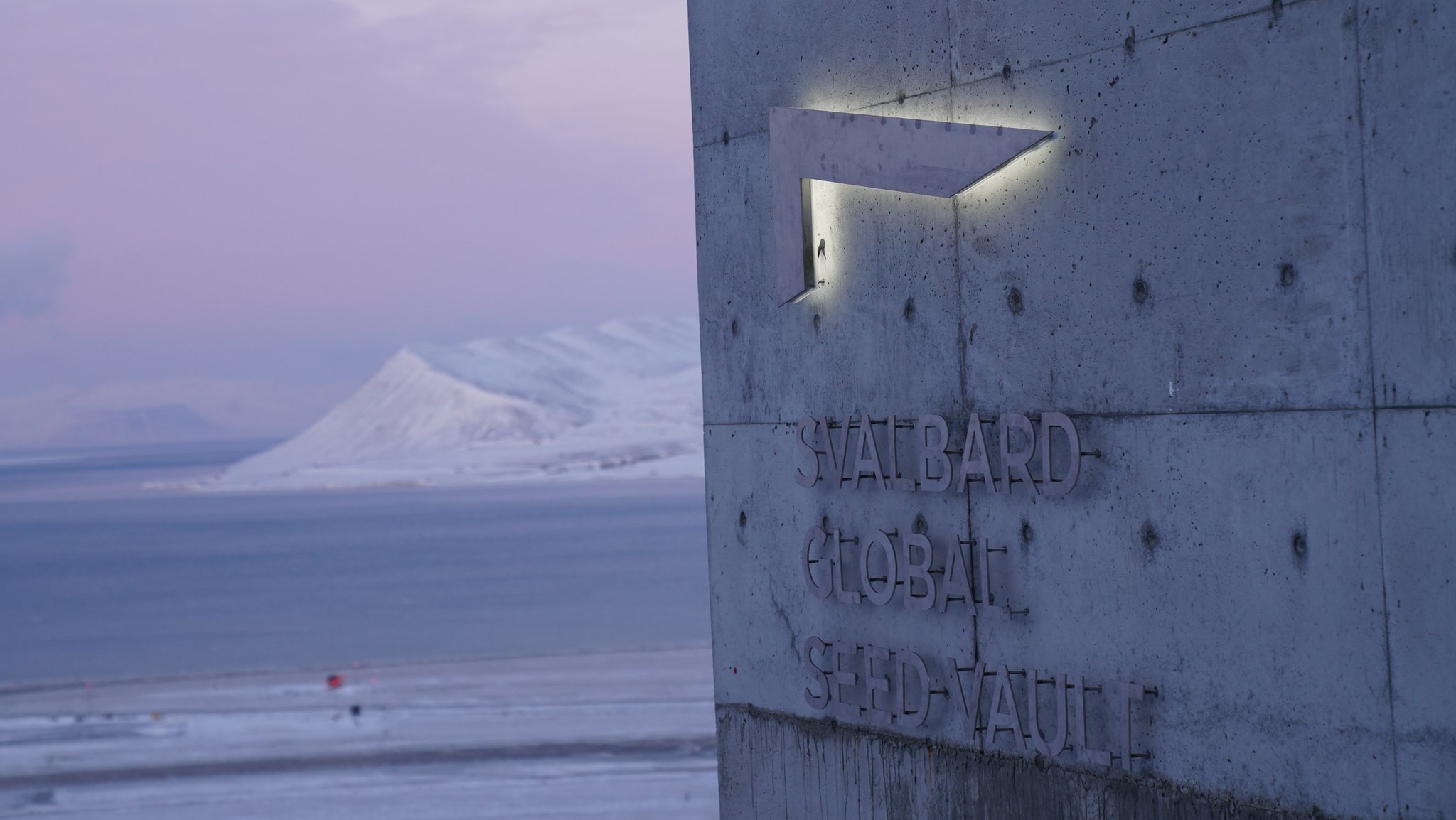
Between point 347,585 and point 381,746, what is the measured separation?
3664cm

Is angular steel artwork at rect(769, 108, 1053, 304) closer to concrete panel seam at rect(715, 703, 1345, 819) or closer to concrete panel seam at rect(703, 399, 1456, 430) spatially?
concrete panel seam at rect(703, 399, 1456, 430)

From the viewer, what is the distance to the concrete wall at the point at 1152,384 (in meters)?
4.99

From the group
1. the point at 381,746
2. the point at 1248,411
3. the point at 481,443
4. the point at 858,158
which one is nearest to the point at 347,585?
the point at 381,746

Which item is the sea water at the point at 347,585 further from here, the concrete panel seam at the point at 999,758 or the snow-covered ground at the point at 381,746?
the concrete panel seam at the point at 999,758

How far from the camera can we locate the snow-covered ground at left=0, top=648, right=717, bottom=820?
16047mm

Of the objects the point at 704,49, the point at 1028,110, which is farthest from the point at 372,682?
the point at 1028,110

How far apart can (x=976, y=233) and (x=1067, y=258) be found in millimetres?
514

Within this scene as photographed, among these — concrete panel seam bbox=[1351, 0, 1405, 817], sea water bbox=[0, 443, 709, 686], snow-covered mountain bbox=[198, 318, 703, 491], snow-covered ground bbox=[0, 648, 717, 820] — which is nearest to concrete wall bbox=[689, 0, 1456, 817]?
concrete panel seam bbox=[1351, 0, 1405, 817]

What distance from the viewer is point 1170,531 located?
5.65 meters

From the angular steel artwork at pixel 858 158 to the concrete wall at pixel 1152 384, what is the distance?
9 cm

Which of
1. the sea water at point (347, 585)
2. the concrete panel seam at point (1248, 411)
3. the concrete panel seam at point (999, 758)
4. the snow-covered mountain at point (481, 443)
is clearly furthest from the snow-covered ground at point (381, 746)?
the snow-covered mountain at point (481, 443)

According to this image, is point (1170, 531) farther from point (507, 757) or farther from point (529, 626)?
point (529, 626)

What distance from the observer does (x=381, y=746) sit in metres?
19.1

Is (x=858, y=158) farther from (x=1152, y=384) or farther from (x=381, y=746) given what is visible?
(x=381, y=746)
